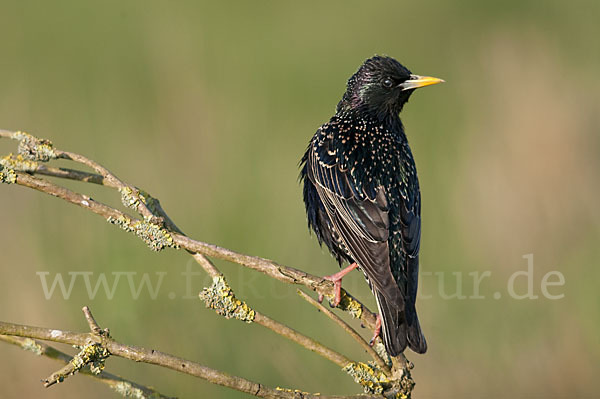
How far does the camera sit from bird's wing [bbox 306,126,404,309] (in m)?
3.41

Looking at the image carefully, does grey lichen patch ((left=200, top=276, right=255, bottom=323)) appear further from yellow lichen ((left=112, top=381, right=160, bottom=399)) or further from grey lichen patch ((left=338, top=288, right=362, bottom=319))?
grey lichen patch ((left=338, top=288, right=362, bottom=319))

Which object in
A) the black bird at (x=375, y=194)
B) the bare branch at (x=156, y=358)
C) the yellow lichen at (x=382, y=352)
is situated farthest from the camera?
the black bird at (x=375, y=194)

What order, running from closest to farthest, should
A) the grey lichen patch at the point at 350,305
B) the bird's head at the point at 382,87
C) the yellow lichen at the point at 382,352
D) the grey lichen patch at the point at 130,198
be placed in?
1. the grey lichen patch at the point at 130,198
2. the yellow lichen at the point at 382,352
3. the grey lichen patch at the point at 350,305
4. the bird's head at the point at 382,87

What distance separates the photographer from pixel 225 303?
8.85 feet

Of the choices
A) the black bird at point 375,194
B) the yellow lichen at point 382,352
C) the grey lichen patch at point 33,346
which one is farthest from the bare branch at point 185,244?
the grey lichen patch at point 33,346

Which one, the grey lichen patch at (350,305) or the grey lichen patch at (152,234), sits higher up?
the grey lichen patch at (152,234)

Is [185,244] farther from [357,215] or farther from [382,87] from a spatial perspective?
[382,87]

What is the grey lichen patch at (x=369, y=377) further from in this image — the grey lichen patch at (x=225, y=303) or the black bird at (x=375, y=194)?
the grey lichen patch at (x=225, y=303)

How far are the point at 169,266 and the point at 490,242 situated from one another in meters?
2.01

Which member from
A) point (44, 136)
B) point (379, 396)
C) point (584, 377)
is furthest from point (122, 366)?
point (584, 377)

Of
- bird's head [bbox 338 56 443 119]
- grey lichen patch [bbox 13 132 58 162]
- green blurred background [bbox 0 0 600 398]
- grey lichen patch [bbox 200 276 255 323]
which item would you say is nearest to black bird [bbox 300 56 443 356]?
bird's head [bbox 338 56 443 119]

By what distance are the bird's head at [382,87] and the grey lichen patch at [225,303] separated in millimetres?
1944

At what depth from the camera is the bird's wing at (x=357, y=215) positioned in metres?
3.41

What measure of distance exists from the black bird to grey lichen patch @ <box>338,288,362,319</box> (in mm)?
57
